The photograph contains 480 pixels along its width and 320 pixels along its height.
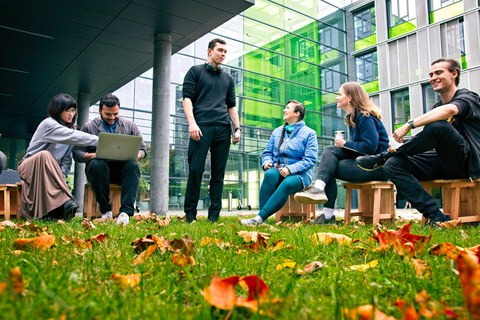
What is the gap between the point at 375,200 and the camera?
4.29m

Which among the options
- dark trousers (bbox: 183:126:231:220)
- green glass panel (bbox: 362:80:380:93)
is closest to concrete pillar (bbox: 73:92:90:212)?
dark trousers (bbox: 183:126:231:220)

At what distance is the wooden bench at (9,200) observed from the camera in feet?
17.4

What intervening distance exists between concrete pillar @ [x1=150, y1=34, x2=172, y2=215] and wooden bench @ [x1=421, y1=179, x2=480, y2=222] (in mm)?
6406

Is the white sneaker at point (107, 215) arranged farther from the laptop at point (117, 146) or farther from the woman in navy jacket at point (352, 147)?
the woman in navy jacket at point (352, 147)

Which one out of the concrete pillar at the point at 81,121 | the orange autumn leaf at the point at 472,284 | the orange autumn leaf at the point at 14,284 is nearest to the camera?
the orange autumn leaf at the point at 472,284

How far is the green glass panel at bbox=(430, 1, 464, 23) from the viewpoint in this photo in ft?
63.4

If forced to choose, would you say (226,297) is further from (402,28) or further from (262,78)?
(402,28)

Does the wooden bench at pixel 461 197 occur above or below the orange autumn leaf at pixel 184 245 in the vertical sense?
above

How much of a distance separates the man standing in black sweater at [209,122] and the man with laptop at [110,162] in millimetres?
743

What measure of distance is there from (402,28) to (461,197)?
20.8 meters

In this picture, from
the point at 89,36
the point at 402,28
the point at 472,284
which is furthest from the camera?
the point at 402,28

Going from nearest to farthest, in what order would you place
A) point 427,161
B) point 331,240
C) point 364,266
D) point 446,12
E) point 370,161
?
point 364,266 → point 331,240 → point 427,161 → point 370,161 → point 446,12

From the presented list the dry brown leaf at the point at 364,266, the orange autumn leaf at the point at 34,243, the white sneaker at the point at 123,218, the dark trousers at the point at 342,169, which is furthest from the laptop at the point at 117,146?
the dry brown leaf at the point at 364,266

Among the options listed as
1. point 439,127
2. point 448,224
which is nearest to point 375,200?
point 448,224
